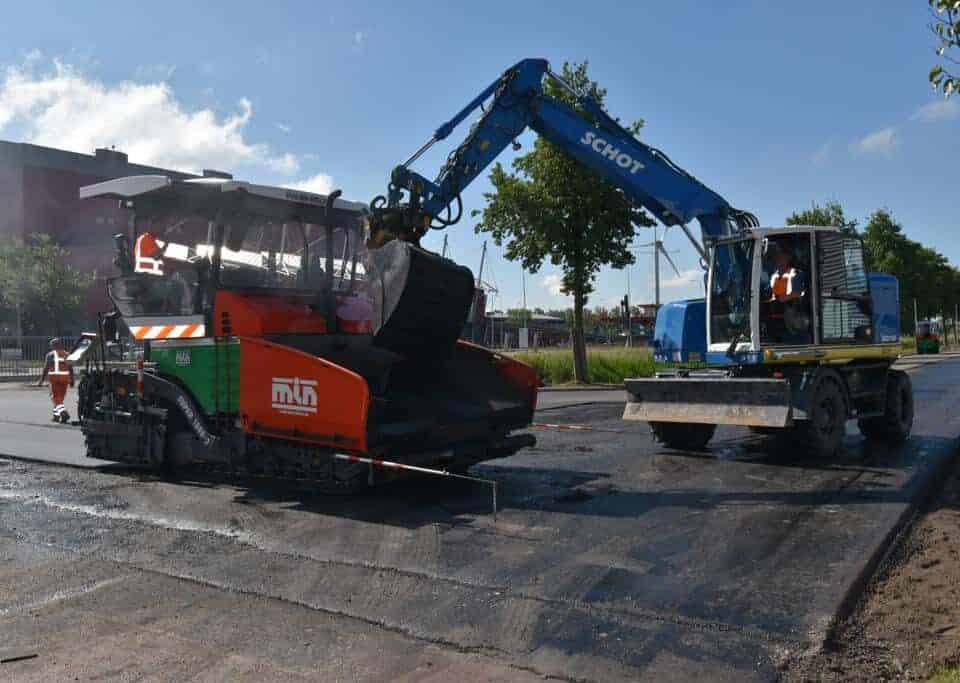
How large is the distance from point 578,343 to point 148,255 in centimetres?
1652

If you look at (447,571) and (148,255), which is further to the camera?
(148,255)

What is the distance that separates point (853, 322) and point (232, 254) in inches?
299

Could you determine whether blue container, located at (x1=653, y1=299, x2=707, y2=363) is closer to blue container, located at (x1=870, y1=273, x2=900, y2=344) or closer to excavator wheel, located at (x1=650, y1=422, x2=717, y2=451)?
excavator wheel, located at (x1=650, y1=422, x2=717, y2=451)

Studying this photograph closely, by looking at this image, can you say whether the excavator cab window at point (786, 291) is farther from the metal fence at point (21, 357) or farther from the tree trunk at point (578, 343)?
the metal fence at point (21, 357)

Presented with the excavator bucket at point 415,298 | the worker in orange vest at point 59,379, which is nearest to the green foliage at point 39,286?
the worker in orange vest at point 59,379

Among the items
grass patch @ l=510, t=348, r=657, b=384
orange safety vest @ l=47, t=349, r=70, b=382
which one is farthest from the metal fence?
grass patch @ l=510, t=348, r=657, b=384

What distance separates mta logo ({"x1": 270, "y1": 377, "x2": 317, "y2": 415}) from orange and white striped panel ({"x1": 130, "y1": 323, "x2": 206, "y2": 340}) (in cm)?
129

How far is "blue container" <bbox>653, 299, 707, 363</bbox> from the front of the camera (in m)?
11.1

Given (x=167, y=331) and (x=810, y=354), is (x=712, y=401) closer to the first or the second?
(x=810, y=354)

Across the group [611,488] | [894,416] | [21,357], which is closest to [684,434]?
[611,488]

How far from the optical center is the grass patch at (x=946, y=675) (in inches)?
145

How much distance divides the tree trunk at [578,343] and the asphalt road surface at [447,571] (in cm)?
1418

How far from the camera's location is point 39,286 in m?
43.2

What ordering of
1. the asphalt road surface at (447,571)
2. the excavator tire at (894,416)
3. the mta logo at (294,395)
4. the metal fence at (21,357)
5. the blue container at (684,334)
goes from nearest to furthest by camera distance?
the asphalt road surface at (447,571) → the mta logo at (294,395) → the blue container at (684,334) → the excavator tire at (894,416) → the metal fence at (21,357)
